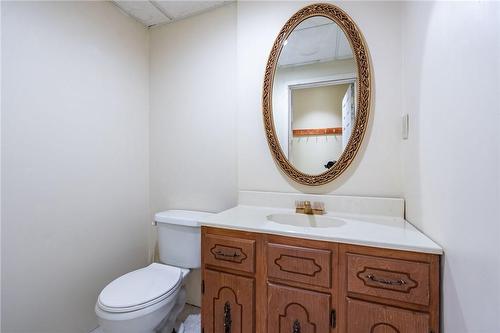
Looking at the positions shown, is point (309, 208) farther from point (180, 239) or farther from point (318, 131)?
point (180, 239)

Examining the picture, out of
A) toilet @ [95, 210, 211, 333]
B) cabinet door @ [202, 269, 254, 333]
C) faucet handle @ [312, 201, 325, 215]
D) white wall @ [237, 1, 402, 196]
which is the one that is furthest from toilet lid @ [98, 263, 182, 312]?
faucet handle @ [312, 201, 325, 215]

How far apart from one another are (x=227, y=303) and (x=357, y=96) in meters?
1.37

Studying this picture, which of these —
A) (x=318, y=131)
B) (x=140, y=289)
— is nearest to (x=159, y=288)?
(x=140, y=289)

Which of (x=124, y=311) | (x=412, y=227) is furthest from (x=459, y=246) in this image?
(x=124, y=311)

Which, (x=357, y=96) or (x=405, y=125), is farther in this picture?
(x=357, y=96)

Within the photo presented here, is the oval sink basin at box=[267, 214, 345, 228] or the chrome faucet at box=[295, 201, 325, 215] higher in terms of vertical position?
the chrome faucet at box=[295, 201, 325, 215]

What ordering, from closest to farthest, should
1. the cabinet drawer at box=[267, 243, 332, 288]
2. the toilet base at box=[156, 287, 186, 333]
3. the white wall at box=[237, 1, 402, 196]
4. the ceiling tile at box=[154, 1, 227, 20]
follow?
the cabinet drawer at box=[267, 243, 332, 288], the white wall at box=[237, 1, 402, 196], the toilet base at box=[156, 287, 186, 333], the ceiling tile at box=[154, 1, 227, 20]

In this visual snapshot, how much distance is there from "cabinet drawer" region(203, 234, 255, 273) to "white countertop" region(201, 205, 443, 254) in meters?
0.07

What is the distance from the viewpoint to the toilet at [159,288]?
1.19 metres

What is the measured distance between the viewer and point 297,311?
106cm

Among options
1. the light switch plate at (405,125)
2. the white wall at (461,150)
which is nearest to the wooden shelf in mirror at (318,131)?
the light switch plate at (405,125)

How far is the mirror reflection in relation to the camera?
1421 mm

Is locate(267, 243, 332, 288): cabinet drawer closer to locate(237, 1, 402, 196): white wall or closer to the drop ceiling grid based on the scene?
locate(237, 1, 402, 196): white wall

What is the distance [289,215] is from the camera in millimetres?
1439
